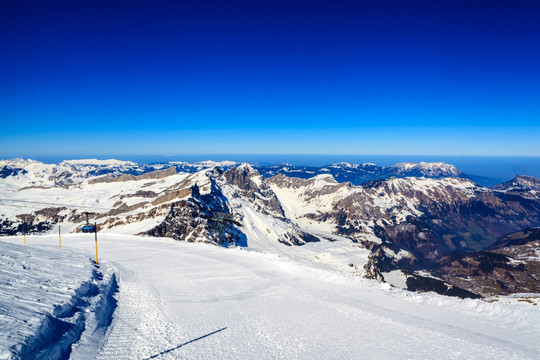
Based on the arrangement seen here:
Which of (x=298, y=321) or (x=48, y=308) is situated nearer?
(x=48, y=308)

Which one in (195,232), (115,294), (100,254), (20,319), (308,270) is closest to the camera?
(20,319)

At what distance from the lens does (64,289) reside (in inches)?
593

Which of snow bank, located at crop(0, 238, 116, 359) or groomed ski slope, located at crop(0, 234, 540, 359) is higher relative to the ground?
snow bank, located at crop(0, 238, 116, 359)

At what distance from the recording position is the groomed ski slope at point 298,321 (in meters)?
11.2

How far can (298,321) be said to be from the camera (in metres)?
14.5

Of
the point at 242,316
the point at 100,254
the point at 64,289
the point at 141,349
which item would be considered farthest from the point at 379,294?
the point at 100,254

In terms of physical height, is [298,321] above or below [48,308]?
below

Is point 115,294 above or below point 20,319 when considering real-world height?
below

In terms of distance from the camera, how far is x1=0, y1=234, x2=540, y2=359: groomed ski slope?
11.2 m

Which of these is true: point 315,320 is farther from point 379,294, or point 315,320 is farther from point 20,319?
point 20,319

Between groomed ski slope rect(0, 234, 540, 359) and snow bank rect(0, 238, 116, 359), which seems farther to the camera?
groomed ski slope rect(0, 234, 540, 359)

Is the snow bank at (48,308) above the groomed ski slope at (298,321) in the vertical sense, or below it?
above

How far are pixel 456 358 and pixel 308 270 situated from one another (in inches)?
613

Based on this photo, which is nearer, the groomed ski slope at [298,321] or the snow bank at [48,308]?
the snow bank at [48,308]
